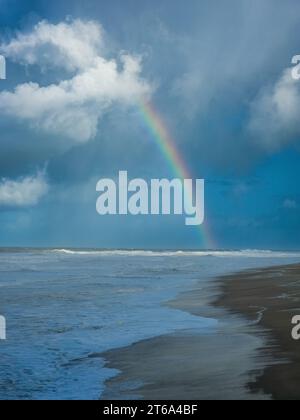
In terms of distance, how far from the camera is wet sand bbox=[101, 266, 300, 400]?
7.34 metres

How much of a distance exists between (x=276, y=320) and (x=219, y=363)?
4.96m

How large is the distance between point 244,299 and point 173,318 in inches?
215

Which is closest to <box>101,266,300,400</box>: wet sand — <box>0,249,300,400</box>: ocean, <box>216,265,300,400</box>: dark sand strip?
<box>216,265,300,400</box>: dark sand strip

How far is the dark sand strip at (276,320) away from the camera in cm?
741

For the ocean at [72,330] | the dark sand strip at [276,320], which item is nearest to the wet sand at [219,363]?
the dark sand strip at [276,320]

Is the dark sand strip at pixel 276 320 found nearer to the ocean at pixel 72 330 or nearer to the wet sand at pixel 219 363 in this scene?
the wet sand at pixel 219 363

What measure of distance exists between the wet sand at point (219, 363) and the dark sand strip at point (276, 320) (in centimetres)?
1

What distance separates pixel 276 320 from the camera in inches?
533

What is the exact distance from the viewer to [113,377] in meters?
8.43

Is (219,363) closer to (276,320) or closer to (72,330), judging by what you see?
(276,320)
